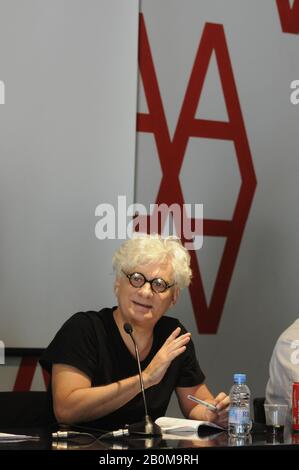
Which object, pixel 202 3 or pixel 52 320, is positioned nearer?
pixel 52 320

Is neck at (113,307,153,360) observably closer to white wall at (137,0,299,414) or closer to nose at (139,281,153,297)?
nose at (139,281,153,297)

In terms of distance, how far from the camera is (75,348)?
269 cm

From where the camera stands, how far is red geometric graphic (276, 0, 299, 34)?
3.88 m

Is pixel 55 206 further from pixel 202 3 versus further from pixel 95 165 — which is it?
pixel 202 3

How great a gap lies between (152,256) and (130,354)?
34cm

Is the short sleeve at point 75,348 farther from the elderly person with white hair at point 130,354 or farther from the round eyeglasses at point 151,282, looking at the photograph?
the round eyeglasses at point 151,282

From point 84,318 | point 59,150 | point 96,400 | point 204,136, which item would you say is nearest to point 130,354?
point 84,318

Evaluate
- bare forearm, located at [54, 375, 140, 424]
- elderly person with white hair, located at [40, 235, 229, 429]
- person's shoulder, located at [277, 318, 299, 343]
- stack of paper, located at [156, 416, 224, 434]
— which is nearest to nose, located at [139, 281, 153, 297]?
elderly person with white hair, located at [40, 235, 229, 429]

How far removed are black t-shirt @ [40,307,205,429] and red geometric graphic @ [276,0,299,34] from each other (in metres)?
1.73

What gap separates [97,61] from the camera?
3.47 m

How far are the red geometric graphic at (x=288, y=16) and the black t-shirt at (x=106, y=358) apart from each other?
1.73 meters

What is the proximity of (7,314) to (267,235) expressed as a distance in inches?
50.5

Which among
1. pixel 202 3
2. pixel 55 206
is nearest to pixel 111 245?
pixel 55 206

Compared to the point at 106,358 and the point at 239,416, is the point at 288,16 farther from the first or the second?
the point at 239,416
